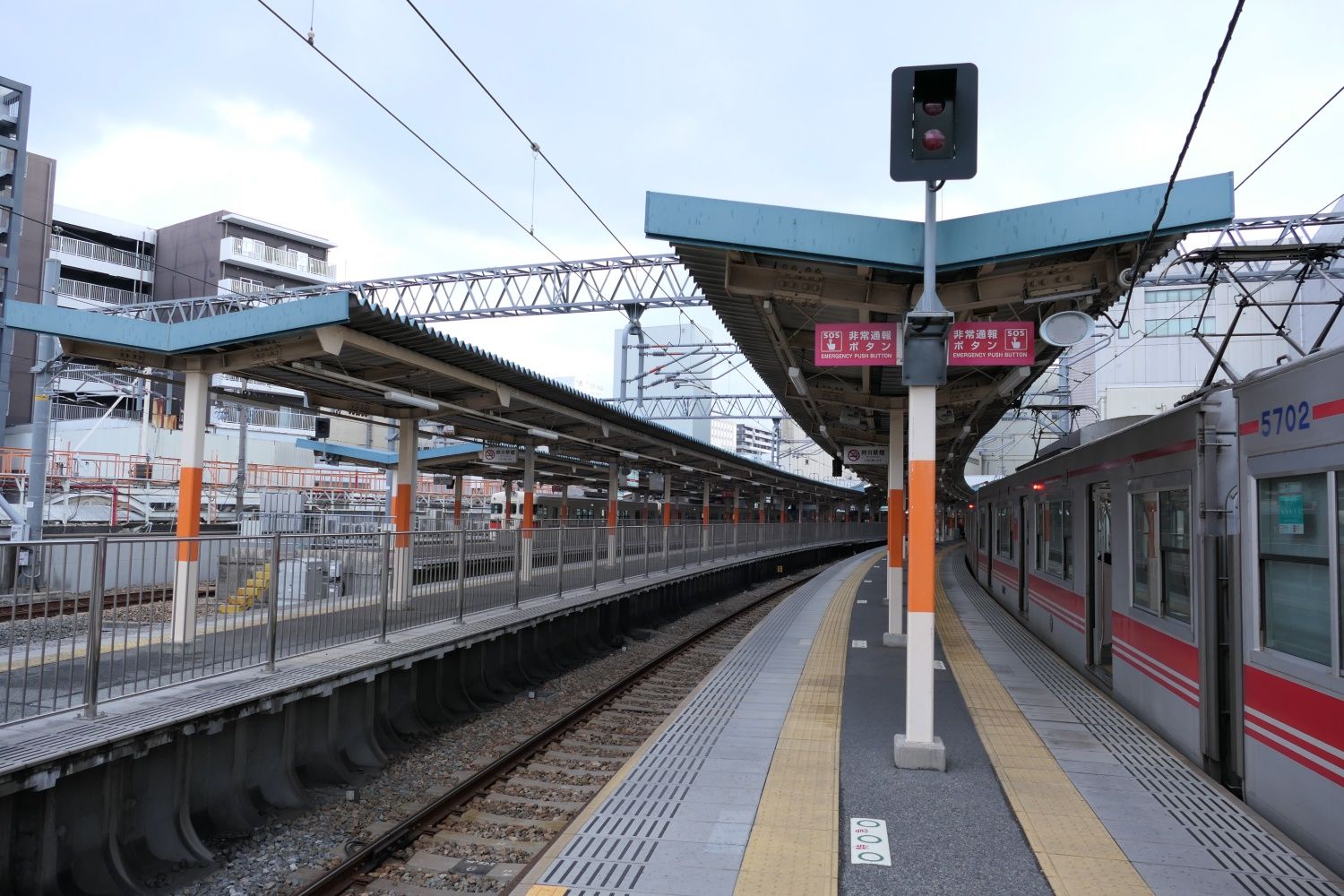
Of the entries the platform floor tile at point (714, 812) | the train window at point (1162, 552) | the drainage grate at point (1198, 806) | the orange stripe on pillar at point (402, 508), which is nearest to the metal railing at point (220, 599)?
the orange stripe on pillar at point (402, 508)

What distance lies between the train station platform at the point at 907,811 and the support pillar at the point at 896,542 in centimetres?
321

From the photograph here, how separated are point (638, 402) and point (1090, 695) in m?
20.7

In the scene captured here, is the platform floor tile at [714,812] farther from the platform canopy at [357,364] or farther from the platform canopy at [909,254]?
the platform canopy at [357,364]

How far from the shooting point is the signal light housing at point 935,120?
6.28 meters

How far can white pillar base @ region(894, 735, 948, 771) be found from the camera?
636cm

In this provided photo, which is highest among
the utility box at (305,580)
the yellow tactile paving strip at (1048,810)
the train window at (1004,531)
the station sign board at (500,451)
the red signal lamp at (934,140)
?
the red signal lamp at (934,140)

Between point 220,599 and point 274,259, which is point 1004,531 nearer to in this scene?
point 220,599

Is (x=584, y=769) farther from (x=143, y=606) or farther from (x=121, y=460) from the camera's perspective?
(x=121, y=460)

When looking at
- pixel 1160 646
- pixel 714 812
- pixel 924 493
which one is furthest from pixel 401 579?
pixel 1160 646

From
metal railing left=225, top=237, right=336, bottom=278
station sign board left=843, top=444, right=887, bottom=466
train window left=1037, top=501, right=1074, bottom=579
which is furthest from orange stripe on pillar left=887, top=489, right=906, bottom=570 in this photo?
metal railing left=225, top=237, right=336, bottom=278

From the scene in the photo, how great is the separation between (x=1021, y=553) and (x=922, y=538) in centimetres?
934

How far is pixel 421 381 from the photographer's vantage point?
487 inches

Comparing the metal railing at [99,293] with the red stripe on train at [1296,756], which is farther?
the metal railing at [99,293]

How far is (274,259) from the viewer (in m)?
45.0
